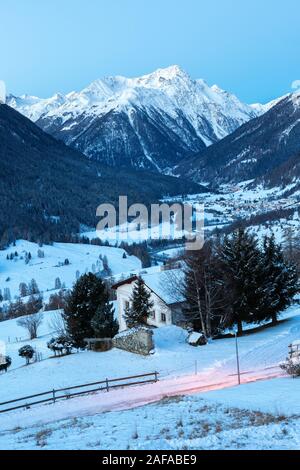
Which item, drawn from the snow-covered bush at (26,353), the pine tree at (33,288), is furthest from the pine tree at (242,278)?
the pine tree at (33,288)

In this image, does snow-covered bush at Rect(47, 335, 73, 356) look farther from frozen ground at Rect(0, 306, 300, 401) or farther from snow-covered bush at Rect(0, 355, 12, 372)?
frozen ground at Rect(0, 306, 300, 401)

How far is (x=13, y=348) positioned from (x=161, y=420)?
4570 centimetres

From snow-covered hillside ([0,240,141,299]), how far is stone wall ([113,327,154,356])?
367 feet

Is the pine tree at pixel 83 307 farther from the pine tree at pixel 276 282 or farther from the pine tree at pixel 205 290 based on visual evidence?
the pine tree at pixel 276 282

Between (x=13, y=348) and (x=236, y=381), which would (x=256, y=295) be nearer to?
(x=236, y=381)

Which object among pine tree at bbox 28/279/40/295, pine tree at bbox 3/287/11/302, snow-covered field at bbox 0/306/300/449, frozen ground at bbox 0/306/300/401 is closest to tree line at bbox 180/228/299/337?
frozen ground at bbox 0/306/300/401

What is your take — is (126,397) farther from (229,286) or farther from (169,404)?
(229,286)

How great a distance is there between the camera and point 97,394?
2841 centimetres

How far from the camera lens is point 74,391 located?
29.8 meters

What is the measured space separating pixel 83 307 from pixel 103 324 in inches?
128

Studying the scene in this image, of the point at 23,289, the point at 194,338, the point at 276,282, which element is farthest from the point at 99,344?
the point at 23,289

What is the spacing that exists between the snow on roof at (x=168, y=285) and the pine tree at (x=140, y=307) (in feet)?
3.58

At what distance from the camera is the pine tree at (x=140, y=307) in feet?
156

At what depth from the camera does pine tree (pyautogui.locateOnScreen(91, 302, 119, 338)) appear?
43.8 meters
